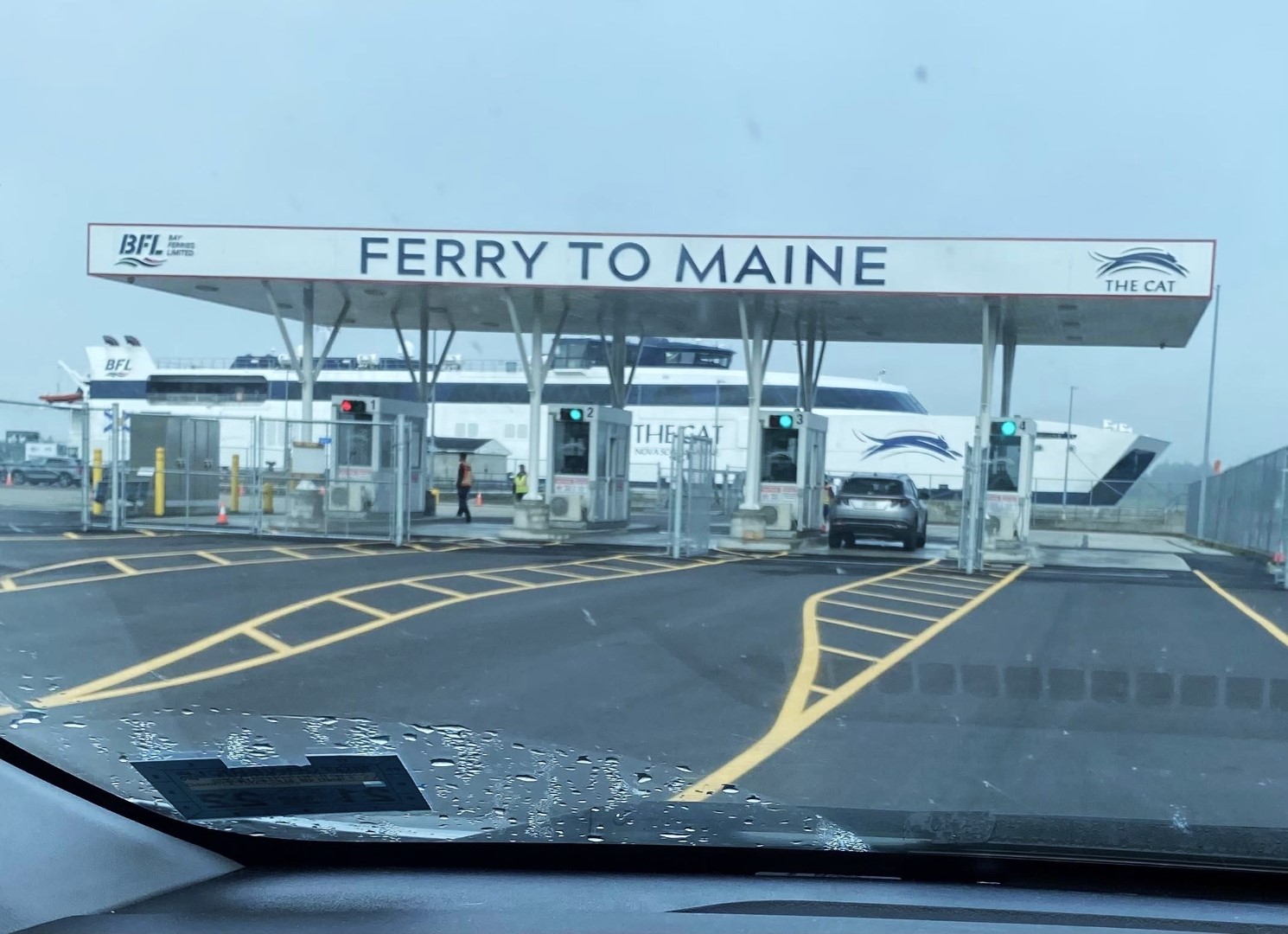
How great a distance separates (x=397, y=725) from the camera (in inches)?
230

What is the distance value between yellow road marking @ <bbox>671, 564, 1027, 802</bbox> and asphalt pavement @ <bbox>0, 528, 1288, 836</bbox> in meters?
0.03

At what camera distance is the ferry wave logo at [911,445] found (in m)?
45.0

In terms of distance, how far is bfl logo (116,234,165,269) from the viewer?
22.1 metres

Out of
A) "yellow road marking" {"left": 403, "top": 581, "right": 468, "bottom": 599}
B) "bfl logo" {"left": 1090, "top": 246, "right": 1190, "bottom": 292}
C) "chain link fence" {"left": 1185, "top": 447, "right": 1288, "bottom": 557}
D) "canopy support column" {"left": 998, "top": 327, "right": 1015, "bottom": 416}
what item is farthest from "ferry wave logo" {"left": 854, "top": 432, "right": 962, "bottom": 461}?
"yellow road marking" {"left": 403, "top": 581, "right": 468, "bottom": 599}

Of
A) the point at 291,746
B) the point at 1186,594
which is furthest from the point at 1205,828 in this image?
the point at 1186,594

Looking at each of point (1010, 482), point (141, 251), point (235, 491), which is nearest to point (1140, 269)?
point (1010, 482)

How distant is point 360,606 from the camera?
1169 cm

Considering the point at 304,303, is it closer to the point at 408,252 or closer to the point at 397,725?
the point at 408,252

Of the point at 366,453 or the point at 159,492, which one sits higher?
the point at 366,453

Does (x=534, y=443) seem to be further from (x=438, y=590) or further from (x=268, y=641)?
(x=268, y=641)

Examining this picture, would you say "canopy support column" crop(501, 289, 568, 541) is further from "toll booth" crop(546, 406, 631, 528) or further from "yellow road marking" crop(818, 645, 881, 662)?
"yellow road marking" crop(818, 645, 881, 662)

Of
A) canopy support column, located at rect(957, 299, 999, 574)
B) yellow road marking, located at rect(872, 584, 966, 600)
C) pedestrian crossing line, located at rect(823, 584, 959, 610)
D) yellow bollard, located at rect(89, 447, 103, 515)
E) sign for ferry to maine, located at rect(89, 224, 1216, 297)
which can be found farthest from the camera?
yellow bollard, located at rect(89, 447, 103, 515)

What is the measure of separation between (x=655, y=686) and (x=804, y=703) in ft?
3.40

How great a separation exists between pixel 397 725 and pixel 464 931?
313 centimetres
